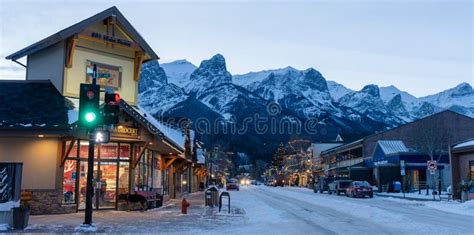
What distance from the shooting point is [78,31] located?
24.7 m

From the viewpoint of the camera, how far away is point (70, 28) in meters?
24.5

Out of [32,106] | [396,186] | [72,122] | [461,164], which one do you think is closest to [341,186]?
[396,186]

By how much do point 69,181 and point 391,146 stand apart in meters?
50.2

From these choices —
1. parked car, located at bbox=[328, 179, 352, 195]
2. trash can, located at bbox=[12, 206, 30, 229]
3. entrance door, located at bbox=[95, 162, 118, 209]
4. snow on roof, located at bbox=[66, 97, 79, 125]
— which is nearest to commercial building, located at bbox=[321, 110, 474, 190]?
parked car, located at bbox=[328, 179, 352, 195]

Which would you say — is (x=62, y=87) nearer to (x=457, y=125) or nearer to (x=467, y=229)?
(x=467, y=229)

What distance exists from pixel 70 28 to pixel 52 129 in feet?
18.7

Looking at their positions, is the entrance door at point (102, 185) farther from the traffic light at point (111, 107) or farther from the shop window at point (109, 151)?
the traffic light at point (111, 107)

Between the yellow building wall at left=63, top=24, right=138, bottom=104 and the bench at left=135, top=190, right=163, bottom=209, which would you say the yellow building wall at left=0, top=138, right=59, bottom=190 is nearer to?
the yellow building wall at left=63, top=24, right=138, bottom=104

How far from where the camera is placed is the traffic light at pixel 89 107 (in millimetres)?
15672

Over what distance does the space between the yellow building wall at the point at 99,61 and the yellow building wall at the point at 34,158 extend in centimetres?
316

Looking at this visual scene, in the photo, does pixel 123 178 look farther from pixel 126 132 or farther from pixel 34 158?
pixel 34 158

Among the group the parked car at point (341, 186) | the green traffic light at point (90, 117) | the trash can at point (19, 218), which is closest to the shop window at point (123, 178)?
the trash can at point (19, 218)

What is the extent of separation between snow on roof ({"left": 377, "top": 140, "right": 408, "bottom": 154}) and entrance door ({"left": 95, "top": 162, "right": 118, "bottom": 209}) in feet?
149

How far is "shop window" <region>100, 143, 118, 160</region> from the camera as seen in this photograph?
81.3ft
